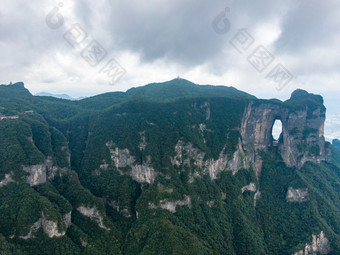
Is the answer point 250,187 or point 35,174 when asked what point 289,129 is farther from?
point 35,174

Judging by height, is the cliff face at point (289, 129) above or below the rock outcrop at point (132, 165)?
above

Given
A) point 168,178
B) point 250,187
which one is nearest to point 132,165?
point 168,178

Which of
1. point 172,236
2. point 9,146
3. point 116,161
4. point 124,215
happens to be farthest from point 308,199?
point 9,146

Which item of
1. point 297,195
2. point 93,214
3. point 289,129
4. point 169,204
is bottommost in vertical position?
point 93,214

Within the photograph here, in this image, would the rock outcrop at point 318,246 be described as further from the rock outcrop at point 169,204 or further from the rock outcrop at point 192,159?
the rock outcrop at point 169,204

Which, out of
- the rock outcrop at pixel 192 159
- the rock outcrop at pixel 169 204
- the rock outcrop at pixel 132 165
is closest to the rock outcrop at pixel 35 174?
the rock outcrop at pixel 132 165

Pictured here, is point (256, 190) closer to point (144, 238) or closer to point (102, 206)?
point (144, 238)
